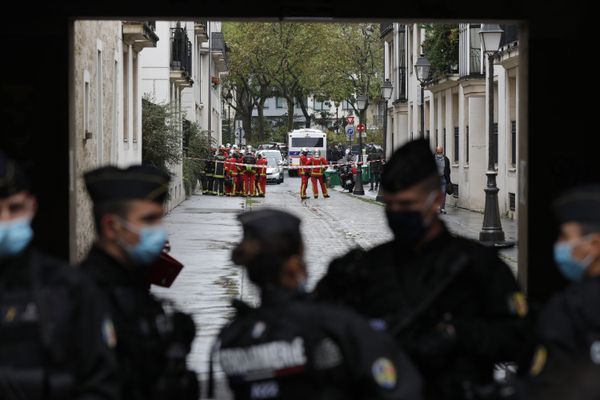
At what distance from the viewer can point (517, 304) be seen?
5.66 metres

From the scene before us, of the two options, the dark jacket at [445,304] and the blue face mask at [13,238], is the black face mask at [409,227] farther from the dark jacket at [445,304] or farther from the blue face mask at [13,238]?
the blue face mask at [13,238]

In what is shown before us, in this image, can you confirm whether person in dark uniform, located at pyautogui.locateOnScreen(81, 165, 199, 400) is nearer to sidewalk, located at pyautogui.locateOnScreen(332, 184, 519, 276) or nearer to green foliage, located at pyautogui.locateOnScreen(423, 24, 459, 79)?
sidewalk, located at pyautogui.locateOnScreen(332, 184, 519, 276)

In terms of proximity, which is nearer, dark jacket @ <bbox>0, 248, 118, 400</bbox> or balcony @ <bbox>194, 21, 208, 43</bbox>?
dark jacket @ <bbox>0, 248, 118, 400</bbox>

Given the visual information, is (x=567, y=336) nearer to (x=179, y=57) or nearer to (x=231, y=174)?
(x=179, y=57)

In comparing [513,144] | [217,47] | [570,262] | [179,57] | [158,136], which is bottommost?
[570,262]

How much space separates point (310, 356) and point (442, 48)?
126 feet

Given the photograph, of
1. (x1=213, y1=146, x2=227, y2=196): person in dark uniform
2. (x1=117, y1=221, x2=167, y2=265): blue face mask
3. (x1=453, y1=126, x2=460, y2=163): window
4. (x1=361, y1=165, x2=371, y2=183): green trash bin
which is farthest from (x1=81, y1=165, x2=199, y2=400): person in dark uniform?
(x1=361, y1=165, x2=371, y2=183): green trash bin

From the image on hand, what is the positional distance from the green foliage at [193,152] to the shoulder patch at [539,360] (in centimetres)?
3788

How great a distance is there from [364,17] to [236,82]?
288 feet

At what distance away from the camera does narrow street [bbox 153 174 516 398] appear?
50.3ft

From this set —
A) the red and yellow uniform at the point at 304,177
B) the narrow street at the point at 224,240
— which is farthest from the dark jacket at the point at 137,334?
the red and yellow uniform at the point at 304,177

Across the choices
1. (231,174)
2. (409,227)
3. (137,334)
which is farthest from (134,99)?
(137,334)

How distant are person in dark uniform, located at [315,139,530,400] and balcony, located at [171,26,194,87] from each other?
114 ft

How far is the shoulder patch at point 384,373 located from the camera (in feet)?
15.7
